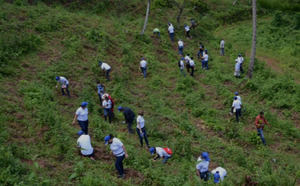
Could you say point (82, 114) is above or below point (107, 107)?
above

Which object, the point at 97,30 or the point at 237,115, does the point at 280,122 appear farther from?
the point at 97,30

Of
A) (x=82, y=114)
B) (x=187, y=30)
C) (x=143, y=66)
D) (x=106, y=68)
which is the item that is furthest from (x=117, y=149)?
(x=187, y=30)

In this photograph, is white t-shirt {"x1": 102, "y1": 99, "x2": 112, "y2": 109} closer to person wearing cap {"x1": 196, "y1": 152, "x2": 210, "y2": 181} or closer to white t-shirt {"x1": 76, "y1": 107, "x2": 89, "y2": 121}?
white t-shirt {"x1": 76, "y1": 107, "x2": 89, "y2": 121}

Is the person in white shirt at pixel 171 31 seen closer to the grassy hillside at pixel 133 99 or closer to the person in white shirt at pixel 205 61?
the grassy hillside at pixel 133 99

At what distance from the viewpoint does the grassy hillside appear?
936 centimetres

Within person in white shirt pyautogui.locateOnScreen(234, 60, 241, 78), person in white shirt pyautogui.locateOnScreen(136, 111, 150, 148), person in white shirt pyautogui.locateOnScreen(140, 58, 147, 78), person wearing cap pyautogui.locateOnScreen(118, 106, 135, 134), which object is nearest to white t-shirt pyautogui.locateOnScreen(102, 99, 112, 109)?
person wearing cap pyautogui.locateOnScreen(118, 106, 135, 134)

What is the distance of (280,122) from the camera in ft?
49.6

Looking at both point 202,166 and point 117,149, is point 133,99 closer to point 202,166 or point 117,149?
point 117,149

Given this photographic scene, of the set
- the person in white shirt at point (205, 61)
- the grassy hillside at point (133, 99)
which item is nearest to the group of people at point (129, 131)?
the grassy hillside at point (133, 99)

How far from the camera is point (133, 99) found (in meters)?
16.6

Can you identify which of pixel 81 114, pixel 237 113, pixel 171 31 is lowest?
pixel 237 113

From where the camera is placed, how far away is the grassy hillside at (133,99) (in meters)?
9.36

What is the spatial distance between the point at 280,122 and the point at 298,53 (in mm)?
11784

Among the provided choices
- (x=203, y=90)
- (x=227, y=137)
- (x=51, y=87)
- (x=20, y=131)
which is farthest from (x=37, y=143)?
(x=203, y=90)
